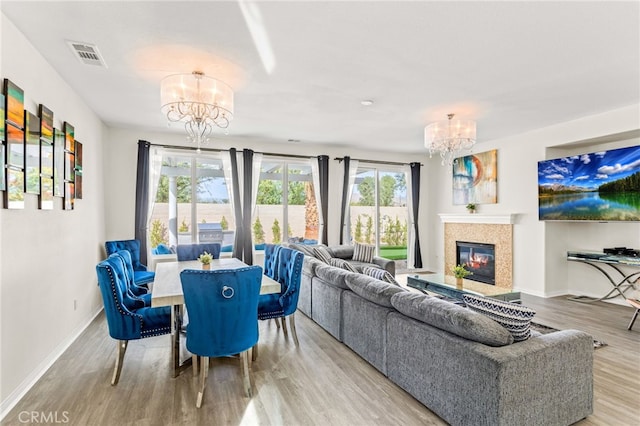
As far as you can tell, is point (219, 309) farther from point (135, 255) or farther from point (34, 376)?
point (135, 255)

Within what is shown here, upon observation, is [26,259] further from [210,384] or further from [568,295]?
[568,295]

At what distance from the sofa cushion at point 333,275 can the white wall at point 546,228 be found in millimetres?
4203

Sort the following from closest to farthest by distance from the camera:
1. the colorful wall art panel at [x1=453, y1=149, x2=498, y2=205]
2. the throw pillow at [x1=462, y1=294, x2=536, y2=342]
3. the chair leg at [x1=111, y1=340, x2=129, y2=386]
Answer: the throw pillow at [x1=462, y1=294, x2=536, y2=342] < the chair leg at [x1=111, y1=340, x2=129, y2=386] < the colorful wall art panel at [x1=453, y1=149, x2=498, y2=205]

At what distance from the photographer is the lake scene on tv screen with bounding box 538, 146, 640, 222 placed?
15.3ft

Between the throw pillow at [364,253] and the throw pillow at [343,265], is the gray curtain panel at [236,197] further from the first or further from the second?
the throw pillow at [364,253]

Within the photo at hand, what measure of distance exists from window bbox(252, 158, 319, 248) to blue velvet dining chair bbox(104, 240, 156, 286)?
2114mm

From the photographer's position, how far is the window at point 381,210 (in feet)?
25.5

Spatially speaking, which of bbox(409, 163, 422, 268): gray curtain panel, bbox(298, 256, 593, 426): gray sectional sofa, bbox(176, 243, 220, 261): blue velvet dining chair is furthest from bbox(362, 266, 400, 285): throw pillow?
bbox(409, 163, 422, 268): gray curtain panel

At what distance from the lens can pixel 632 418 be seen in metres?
2.31

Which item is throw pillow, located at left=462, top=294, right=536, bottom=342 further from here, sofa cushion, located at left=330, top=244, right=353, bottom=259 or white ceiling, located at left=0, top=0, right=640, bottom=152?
sofa cushion, located at left=330, top=244, right=353, bottom=259

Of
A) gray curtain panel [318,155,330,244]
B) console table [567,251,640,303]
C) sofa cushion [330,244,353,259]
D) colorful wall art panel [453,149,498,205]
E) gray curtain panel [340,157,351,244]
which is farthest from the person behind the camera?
gray curtain panel [340,157,351,244]

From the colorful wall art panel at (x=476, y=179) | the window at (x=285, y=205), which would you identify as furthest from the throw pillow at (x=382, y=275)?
the colorful wall art panel at (x=476, y=179)

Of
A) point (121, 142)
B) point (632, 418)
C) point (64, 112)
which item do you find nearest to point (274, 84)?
point (64, 112)

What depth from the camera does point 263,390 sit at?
2.65 meters
